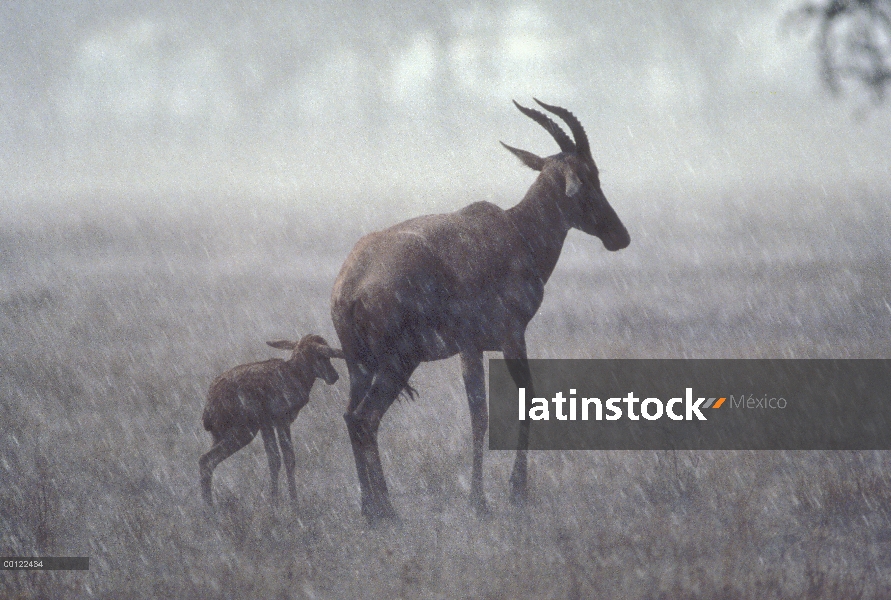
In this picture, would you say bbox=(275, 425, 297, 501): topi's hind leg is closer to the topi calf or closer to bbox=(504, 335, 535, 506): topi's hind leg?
the topi calf

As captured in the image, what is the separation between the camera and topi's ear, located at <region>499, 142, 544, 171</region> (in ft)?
27.8

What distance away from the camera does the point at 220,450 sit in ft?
25.5

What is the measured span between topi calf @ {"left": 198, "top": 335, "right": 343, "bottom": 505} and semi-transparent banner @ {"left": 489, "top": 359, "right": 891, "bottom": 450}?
79.0 inches

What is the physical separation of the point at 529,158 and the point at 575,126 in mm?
671

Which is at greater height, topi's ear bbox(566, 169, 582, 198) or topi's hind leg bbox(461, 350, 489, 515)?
topi's ear bbox(566, 169, 582, 198)

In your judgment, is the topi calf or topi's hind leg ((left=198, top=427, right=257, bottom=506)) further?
topi's hind leg ((left=198, top=427, right=257, bottom=506))

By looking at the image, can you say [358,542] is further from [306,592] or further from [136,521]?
[136,521]

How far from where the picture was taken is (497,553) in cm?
696

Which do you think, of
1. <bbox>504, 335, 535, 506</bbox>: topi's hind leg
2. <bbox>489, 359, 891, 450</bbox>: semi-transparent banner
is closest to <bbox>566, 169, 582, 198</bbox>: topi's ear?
<bbox>504, 335, 535, 506</bbox>: topi's hind leg

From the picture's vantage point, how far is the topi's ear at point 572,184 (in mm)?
7723

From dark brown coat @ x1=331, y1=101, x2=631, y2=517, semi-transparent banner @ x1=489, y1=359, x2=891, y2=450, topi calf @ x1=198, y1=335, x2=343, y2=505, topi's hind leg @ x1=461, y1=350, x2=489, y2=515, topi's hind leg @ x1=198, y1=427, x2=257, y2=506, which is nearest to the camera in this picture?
dark brown coat @ x1=331, y1=101, x2=631, y2=517

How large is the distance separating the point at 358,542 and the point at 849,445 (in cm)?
599

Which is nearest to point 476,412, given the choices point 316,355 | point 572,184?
point 316,355

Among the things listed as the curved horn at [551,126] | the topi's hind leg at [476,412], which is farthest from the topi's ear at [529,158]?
the topi's hind leg at [476,412]
